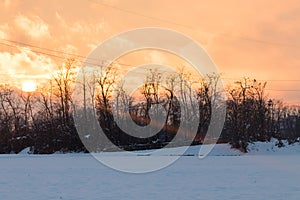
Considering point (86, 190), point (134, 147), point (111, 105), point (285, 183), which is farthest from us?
point (111, 105)

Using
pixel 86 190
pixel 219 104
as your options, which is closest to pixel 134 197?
pixel 86 190

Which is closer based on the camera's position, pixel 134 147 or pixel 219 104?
pixel 134 147

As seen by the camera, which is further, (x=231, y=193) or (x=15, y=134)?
(x=15, y=134)

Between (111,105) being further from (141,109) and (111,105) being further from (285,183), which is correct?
(285,183)

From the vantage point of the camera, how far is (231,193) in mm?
11891

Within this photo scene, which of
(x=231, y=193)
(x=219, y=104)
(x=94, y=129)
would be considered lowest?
(x=231, y=193)

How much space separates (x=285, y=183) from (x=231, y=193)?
3177 mm

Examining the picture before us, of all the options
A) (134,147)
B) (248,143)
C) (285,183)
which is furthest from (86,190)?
(134,147)

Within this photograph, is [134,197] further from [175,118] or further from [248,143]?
[175,118]

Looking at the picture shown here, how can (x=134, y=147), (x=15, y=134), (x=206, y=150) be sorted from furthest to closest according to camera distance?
(x=15, y=134) < (x=134, y=147) < (x=206, y=150)

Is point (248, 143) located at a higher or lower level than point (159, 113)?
lower

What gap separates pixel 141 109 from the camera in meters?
59.8

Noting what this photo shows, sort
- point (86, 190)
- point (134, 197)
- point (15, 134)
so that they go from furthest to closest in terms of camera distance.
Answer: point (15, 134), point (86, 190), point (134, 197)

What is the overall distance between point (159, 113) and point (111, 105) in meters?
6.83
